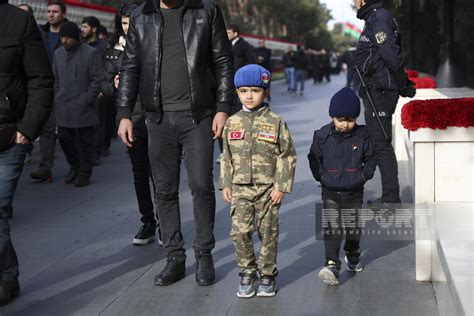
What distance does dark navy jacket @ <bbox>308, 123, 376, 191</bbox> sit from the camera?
567cm

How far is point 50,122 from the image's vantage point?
36.2ft

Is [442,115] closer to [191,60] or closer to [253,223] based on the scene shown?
[253,223]

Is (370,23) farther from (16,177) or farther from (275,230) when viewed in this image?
(16,177)

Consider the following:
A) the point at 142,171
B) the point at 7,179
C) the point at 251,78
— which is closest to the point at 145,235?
the point at 142,171

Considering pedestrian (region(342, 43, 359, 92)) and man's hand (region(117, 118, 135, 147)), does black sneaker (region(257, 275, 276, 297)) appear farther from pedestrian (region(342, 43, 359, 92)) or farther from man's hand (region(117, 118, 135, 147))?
pedestrian (region(342, 43, 359, 92))

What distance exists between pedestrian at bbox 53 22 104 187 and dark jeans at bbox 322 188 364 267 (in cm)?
505

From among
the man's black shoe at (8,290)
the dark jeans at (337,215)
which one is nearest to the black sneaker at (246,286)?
the dark jeans at (337,215)

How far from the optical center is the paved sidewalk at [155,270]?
5285 millimetres

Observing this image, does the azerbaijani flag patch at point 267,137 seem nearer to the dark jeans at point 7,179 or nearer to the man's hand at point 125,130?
the man's hand at point 125,130

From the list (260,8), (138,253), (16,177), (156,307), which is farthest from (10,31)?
(260,8)

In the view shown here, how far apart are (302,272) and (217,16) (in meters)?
1.76

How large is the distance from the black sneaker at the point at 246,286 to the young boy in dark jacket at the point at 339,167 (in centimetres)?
46

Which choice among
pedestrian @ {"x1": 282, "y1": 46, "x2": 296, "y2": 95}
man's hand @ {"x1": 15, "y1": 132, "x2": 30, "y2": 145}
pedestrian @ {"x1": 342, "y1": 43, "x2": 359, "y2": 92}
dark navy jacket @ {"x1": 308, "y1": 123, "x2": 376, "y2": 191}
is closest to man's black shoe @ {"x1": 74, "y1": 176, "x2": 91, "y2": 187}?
pedestrian @ {"x1": 342, "y1": 43, "x2": 359, "y2": 92}

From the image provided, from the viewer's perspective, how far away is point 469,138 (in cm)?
572
